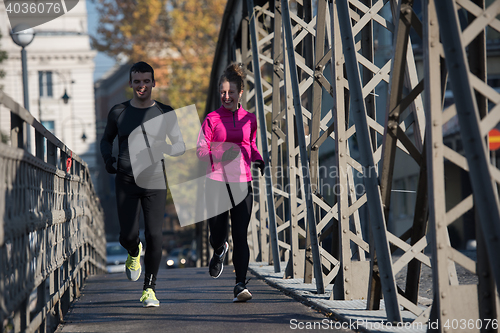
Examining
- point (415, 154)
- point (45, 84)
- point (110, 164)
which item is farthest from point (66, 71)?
point (415, 154)

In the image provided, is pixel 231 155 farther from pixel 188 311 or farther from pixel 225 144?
pixel 188 311

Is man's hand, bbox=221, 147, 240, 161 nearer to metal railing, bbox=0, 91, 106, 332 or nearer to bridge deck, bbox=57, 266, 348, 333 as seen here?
bridge deck, bbox=57, 266, 348, 333

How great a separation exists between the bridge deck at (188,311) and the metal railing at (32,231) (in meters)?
0.27

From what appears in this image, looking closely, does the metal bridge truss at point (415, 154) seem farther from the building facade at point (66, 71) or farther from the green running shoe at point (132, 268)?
the building facade at point (66, 71)

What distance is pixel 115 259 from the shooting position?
2878 cm

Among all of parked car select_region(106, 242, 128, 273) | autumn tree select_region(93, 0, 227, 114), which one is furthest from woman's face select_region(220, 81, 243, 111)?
autumn tree select_region(93, 0, 227, 114)

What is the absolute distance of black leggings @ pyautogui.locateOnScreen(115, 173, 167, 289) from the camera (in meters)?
5.40

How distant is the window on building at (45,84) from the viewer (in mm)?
53056

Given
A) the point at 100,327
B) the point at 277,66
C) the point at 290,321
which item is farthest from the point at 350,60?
the point at 277,66

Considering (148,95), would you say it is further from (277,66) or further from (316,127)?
(277,66)

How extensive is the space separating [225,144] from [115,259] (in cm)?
2421

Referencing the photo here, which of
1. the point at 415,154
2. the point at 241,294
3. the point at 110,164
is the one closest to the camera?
the point at 415,154

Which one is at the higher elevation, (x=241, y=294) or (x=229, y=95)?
(x=229, y=95)

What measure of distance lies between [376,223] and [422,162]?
1.58 feet
